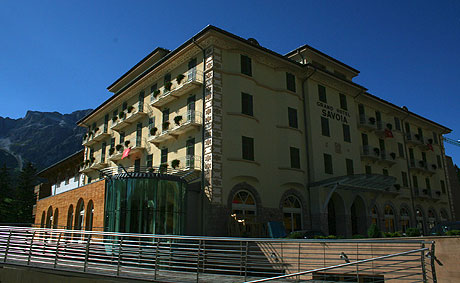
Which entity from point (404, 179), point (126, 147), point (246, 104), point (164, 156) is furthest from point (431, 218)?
point (126, 147)

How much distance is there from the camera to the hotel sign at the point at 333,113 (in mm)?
30770

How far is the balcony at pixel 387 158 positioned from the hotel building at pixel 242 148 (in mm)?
214

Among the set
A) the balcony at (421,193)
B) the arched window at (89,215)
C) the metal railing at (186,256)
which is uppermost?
the balcony at (421,193)

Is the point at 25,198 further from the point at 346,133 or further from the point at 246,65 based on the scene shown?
the point at 346,133

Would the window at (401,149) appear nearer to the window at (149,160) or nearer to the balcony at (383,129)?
the balcony at (383,129)

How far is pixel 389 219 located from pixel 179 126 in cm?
2204

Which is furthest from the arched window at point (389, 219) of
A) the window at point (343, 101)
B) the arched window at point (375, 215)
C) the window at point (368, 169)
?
the window at point (343, 101)

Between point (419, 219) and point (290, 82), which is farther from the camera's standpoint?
point (419, 219)

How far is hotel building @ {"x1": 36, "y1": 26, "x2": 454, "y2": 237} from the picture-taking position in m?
22.5

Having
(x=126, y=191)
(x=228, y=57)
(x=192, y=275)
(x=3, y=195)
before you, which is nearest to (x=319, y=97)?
(x=228, y=57)

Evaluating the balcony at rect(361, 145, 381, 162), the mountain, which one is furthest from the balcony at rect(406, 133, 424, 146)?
the mountain

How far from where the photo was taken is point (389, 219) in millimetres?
35188

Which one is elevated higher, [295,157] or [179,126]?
[179,126]

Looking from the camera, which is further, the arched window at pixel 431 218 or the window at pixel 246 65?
the arched window at pixel 431 218
